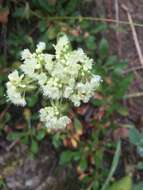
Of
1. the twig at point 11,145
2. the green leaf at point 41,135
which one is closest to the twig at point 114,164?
the green leaf at point 41,135

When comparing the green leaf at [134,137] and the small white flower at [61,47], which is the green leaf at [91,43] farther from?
the small white flower at [61,47]

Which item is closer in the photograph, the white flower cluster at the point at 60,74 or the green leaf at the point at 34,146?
the white flower cluster at the point at 60,74

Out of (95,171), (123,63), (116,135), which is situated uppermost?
(123,63)

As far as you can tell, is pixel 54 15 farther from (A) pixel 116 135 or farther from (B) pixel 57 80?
(B) pixel 57 80

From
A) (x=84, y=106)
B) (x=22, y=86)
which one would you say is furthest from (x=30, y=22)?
(x=22, y=86)

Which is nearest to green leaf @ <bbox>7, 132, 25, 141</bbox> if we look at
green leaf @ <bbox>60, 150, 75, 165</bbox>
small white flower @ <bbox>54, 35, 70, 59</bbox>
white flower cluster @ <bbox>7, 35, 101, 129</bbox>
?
green leaf @ <bbox>60, 150, 75, 165</bbox>

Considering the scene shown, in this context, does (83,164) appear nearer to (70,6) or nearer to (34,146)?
(34,146)

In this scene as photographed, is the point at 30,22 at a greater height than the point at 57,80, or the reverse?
the point at 30,22

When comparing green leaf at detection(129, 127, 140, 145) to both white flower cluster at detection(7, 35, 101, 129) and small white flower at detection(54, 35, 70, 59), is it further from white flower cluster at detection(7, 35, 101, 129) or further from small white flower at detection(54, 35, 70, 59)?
small white flower at detection(54, 35, 70, 59)

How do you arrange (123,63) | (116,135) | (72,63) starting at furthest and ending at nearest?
(116,135), (123,63), (72,63)

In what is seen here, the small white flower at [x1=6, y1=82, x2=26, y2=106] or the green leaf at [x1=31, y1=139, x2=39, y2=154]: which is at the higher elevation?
the green leaf at [x1=31, y1=139, x2=39, y2=154]

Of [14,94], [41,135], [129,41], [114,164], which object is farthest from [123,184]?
[14,94]
